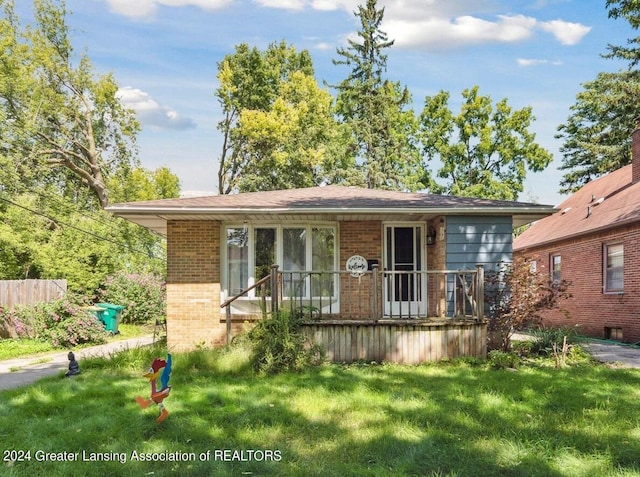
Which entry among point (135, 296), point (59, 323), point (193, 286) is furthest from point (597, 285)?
point (135, 296)

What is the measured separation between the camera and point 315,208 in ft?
29.3

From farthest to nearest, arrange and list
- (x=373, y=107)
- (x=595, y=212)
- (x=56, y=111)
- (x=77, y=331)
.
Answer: (x=373, y=107), (x=56, y=111), (x=595, y=212), (x=77, y=331)

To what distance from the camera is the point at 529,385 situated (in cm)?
640

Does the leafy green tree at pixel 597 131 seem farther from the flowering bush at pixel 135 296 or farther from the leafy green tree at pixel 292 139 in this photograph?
the flowering bush at pixel 135 296

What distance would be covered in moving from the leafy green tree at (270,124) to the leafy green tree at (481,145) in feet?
23.6

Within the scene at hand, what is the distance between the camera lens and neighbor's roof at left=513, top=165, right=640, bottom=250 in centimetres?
1303

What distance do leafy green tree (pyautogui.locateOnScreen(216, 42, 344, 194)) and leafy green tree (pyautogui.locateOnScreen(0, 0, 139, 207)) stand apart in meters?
5.78

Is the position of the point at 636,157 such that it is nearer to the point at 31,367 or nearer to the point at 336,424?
the point at 336,424

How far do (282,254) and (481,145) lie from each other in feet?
77.2

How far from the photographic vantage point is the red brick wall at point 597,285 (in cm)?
1229

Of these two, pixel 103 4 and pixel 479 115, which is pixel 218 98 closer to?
pixel 103 4

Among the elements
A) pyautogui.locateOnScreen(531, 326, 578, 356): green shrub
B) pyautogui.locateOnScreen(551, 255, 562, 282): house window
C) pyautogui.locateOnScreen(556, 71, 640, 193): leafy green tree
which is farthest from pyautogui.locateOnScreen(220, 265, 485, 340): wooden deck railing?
pyautogui.locateOnScreen(556, 71, 640, 193): leafy green tree

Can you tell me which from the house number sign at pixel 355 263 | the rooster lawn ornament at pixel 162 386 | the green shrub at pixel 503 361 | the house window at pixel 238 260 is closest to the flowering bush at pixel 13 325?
the house window at pixel 238 260

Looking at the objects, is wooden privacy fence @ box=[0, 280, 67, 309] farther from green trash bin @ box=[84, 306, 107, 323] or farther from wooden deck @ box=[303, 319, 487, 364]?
wooden deck @ box=[303, 319, 487, 364]
